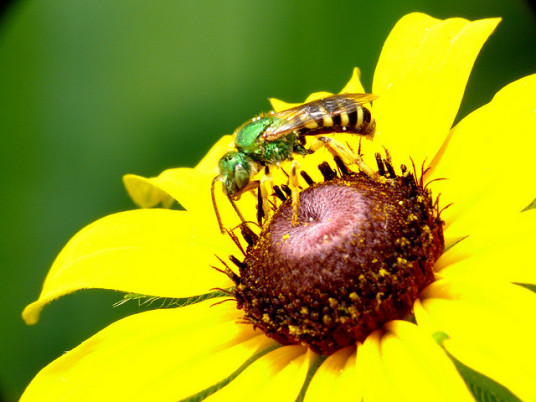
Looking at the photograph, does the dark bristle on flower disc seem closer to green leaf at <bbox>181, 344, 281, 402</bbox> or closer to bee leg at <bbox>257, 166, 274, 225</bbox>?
green leaf at <bbox>181, 344, 281, 402</bbox>

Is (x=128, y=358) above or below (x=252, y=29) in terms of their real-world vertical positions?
below

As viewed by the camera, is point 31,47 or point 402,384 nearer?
point 402,384

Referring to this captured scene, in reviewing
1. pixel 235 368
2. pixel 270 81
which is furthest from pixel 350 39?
pixel 235 368

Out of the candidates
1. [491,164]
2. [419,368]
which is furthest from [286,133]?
[419,368]

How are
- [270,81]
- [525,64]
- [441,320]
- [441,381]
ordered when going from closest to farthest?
[441,381]
[441,320]
[525,64]
[270,81]

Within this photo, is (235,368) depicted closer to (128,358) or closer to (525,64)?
(128,358)

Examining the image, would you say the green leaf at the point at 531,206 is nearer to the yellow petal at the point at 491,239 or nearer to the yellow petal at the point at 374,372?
the yellow petal at the point at 491,239

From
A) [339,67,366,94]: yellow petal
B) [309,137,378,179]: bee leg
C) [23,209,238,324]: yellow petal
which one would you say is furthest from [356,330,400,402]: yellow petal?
[339,67,366,94]: yellow petal
